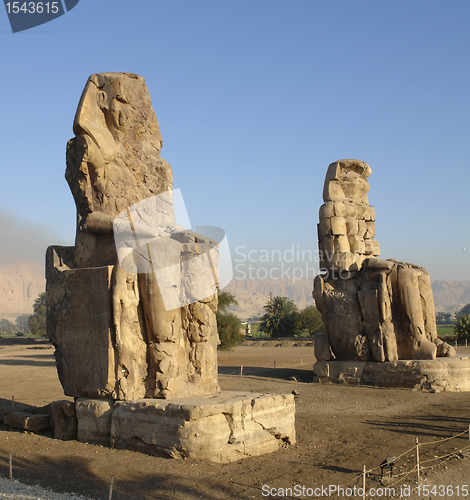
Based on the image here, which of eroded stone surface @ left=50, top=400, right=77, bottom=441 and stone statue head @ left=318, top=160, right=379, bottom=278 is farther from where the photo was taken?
stone statue head @ left=318, top=160, right=379, bottom=278

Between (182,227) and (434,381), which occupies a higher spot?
(182,227)

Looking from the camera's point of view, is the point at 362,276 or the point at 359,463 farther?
the point at 362,276

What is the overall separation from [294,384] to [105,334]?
609 centimetres

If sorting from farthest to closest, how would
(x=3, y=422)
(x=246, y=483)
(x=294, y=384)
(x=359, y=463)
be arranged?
(x=294, y=384) → (x=3, y=422) → (x=359, y=463) → (x=246, y=483)

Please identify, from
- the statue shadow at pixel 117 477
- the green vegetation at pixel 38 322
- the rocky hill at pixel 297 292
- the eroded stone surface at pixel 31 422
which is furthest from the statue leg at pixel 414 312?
the rocky hill at pixel 297 292

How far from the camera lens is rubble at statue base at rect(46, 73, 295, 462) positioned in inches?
182

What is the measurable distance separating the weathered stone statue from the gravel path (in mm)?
7337

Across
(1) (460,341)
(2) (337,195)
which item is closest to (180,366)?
(2) (337,195)

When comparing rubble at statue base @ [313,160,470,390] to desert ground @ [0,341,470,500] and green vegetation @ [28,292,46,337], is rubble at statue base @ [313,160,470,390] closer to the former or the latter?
desert ground @ [0,341,470,500]

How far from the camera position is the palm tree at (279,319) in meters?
29.3

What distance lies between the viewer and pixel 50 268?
5660mm

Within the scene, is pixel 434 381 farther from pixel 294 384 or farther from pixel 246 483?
pixel 246 483

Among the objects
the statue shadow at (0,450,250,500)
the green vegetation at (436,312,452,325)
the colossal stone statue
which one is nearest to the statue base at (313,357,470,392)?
the colossal stone statue

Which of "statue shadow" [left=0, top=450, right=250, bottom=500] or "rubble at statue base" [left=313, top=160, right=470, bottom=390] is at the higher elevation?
"rubble at statue base" [left=313, top=160, right=470, bottom=390]
